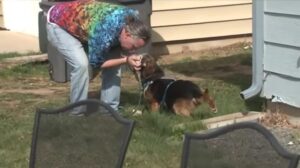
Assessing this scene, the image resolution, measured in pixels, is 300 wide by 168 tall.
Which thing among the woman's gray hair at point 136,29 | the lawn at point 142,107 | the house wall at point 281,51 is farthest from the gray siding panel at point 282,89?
the woman's gray hair at point 136,29

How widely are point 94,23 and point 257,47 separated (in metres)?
1.73

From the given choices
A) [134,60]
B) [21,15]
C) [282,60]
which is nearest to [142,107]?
[134,60]

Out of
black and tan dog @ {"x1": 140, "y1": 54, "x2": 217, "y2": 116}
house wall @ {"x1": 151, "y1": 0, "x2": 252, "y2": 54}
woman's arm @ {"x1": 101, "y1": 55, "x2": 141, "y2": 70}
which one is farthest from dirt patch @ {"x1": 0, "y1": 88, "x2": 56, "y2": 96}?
house wall @ {"x1": 151, "y1": 0, "x2": 252, "y2": 54}

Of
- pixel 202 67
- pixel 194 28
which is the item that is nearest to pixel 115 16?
pixel 202 67

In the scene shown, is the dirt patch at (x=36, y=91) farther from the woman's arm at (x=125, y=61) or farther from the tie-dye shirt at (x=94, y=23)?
the woman's arm at (x=125, y=61)

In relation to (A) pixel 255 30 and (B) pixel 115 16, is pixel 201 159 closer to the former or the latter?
(B) pixel 115 16

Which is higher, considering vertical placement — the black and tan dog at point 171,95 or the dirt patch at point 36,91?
the black and tan dog at point 171,95

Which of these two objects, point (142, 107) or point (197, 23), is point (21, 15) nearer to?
point (197, 23)

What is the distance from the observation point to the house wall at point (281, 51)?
6172 mm

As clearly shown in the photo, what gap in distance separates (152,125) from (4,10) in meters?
6.93

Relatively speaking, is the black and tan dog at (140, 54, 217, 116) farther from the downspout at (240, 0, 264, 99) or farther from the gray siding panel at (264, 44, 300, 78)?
the gray siding panel at (264, 44, 300, 78)

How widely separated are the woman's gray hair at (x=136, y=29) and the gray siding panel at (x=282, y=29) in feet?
5.19

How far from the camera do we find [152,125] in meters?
6.38

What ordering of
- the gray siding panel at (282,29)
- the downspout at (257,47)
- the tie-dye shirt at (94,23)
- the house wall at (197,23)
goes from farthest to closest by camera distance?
the house wall at (197,23)
the downspout at (257,47)
the gray siding panel at (282,29)
the tie-dye shirt at (94,23)
